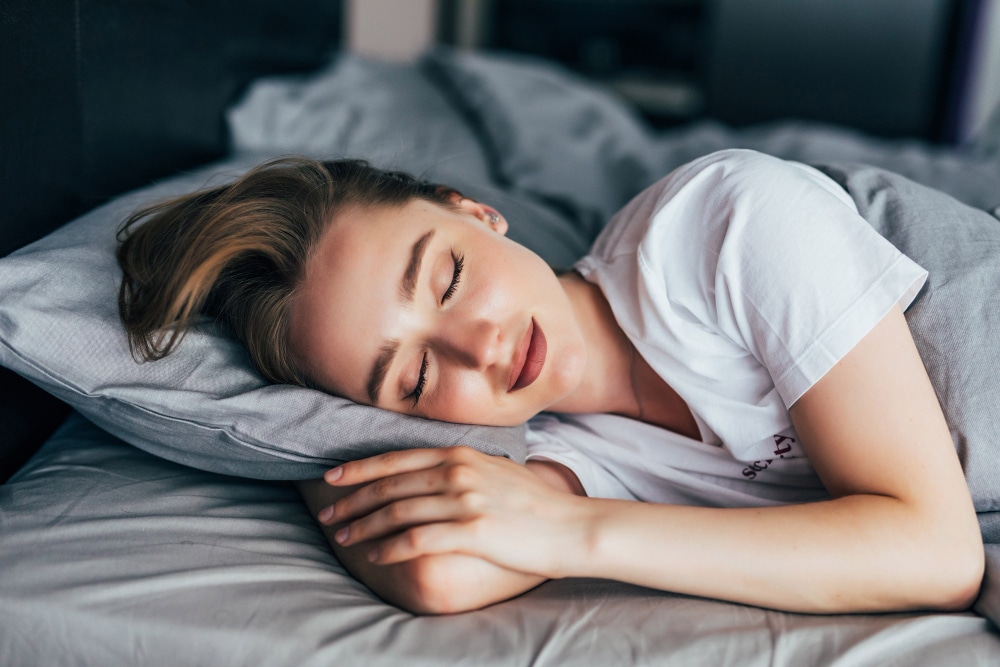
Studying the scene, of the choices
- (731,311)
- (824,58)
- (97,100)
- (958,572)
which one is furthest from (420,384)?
(824,58)

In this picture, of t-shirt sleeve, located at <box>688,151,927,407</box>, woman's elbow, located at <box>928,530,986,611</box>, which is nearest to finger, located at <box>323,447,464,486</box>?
t-shirt sleeve, located at <box>688,151,927,407</box>

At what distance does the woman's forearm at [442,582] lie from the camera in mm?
721

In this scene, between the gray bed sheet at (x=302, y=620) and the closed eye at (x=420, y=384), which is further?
the closed eye at (x=420, y=384)

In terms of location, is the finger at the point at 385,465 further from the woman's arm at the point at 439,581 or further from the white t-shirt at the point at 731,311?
the white t-shirt at the point at 731,311

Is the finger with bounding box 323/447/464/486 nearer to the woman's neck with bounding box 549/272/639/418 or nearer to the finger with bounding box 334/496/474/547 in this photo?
the finger with bounding box 334/496/474/547

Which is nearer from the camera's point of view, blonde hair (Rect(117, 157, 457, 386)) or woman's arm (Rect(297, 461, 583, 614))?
woman's arm (Rect(297, 461, 583, 614))

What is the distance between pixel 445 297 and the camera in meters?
0.86

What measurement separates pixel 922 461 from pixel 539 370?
393 millimetres

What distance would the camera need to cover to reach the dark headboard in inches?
36.5

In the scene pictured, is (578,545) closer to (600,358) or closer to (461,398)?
(461,398)

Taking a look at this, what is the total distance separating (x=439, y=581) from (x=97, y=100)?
873 mm

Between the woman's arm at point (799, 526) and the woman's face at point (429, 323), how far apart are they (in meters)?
0.12

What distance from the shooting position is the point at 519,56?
12.3ft

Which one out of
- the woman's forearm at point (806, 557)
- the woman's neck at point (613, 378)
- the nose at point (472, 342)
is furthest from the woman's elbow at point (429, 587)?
the woman's neck at point (613, 378)
